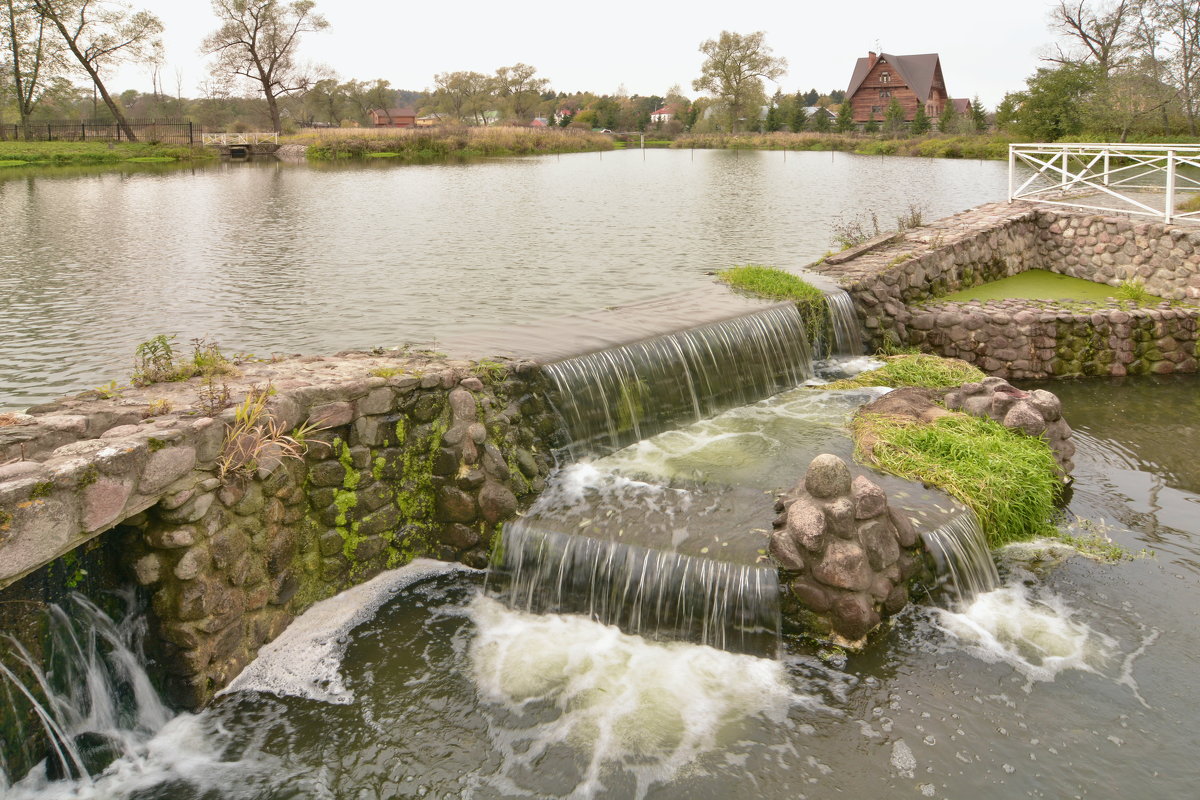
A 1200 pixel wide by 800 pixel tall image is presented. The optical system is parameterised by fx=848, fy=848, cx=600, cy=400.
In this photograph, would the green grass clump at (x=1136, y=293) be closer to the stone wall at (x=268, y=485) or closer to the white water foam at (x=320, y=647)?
the stone wall at (x=268, y=485)

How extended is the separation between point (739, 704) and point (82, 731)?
460 centimetres

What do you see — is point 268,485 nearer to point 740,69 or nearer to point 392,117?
point 740,69

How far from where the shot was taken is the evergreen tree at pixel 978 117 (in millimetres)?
64725

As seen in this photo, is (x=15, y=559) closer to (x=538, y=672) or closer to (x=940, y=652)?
(x=538, y=672)

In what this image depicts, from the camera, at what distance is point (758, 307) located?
43.4 feet

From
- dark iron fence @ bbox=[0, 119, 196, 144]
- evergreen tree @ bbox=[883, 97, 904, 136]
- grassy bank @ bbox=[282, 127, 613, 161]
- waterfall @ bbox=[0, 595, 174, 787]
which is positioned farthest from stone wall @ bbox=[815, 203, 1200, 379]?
Answer: evergreen tree @ bbox=[883, 97, 904, 136]

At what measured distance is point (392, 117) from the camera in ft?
347

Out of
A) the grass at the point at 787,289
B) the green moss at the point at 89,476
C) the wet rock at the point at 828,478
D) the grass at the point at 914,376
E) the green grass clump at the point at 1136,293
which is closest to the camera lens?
the green moss at the point at 89,476

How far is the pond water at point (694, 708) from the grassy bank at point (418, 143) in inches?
2064

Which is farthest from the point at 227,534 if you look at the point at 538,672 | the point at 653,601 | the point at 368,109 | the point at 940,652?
the point at 368,109

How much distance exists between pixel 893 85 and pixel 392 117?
2329 inches

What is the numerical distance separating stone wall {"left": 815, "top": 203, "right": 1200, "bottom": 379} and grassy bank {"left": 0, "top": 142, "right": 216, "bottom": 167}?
45.6 metres

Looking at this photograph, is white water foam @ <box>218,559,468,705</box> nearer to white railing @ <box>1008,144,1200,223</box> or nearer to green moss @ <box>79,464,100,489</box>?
green moss @ <box>79,464,100,489</box>

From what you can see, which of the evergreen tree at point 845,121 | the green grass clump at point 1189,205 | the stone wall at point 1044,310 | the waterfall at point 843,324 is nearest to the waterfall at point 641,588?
the waterfall at point 843,324
